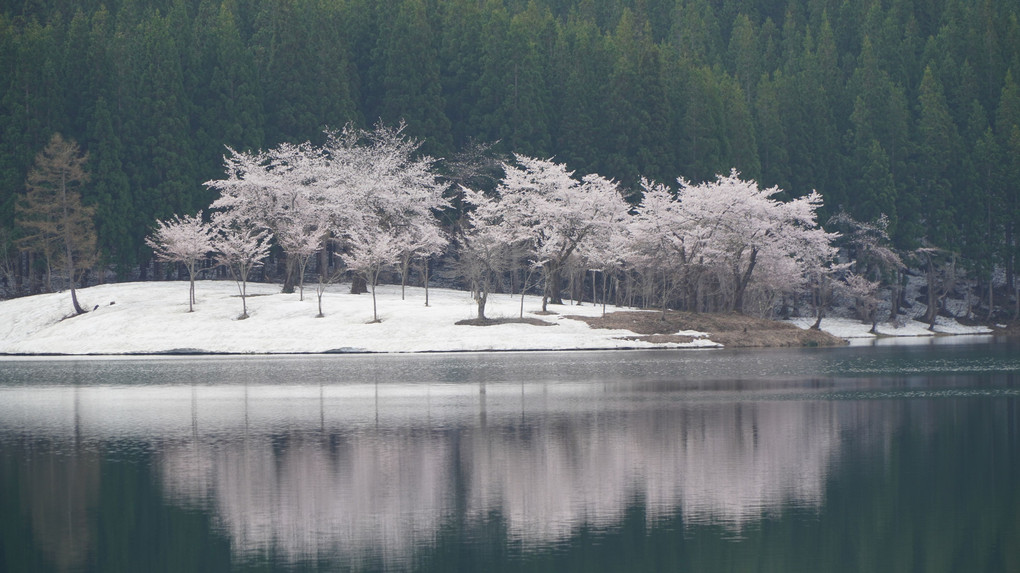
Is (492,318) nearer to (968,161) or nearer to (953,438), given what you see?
(953,438)

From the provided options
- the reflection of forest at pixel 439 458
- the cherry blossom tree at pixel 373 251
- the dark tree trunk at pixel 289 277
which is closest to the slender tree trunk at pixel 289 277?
the dark tree trunk at pixel 289 277

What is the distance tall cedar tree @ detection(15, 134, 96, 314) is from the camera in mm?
72312

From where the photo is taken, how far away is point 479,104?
97.6 meters

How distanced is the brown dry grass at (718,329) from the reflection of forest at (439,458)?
28971mm

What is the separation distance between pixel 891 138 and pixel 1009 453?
87.8 meters

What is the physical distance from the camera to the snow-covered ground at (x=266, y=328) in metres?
63.5

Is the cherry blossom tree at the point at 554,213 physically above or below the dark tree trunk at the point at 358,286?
above

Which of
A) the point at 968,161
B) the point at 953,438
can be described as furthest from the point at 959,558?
the point at 968,161

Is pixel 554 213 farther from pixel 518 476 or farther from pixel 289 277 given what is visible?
pixel 518 476

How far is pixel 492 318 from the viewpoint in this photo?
224 feet

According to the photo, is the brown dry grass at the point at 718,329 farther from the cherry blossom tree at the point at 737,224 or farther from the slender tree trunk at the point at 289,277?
the slender tree trunk at the point at 289,277

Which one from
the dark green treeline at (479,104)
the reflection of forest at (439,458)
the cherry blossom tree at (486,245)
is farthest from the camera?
the dark green treeline at (479,104)

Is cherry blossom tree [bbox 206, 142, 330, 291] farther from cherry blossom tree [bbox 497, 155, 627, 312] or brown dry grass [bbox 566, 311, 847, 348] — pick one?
brown dry grass [bbox 566, 311, 847, 348]

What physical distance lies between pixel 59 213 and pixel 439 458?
2318 inches
